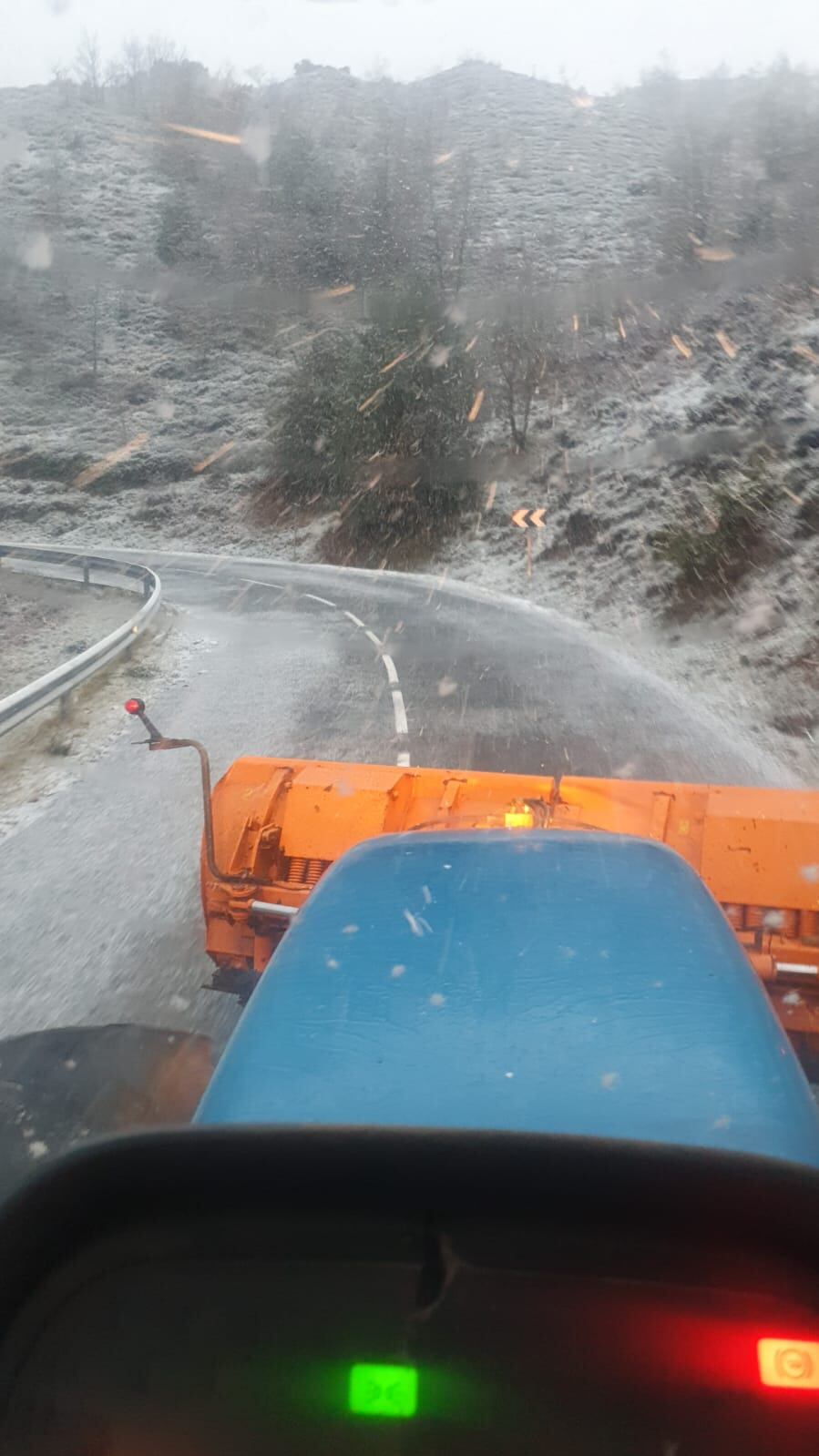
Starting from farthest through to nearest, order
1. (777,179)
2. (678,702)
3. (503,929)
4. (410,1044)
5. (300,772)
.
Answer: (777,179)
(678,702)
(300,772)
(503,929)
(410,1044)

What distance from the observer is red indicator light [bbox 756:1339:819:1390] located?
1155mm

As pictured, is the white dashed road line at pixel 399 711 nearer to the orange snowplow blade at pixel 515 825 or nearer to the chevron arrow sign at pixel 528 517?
the orange snowplow blade at pixel 515 825

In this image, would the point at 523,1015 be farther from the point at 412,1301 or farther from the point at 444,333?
the point at 444,333

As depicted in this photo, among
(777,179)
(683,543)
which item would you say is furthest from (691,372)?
(777,179)

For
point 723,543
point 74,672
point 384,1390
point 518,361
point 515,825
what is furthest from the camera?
point 518,361

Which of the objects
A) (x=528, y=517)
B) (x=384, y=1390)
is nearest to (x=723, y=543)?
(x=528, y=517)

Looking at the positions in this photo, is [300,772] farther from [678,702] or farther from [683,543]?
[683,543]

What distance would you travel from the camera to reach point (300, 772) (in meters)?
4.81

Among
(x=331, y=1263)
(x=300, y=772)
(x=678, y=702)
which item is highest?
(x=331, y=1263)

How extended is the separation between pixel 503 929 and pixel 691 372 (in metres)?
32.9

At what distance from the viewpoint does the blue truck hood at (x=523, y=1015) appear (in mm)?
1820

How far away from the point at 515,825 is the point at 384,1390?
8.32 feet

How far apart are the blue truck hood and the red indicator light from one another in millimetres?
397

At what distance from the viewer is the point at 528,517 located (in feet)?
106
